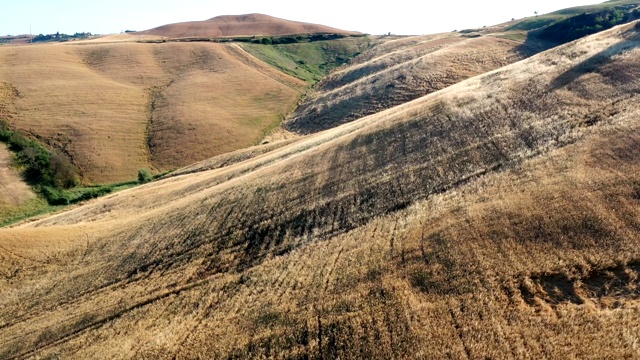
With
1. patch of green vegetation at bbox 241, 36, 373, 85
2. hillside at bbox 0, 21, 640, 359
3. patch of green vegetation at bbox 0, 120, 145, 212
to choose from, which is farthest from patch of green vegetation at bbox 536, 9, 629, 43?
patch of green vegetation at bbox 0, 120, 145, 212

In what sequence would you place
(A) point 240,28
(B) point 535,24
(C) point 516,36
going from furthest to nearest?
(A) point 240,28 < (B) point 535,24 < (C) point 516,36

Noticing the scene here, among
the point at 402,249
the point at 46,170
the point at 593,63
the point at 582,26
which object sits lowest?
the point at 402,249

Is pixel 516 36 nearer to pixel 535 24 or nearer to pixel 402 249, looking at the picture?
pixel 535 24

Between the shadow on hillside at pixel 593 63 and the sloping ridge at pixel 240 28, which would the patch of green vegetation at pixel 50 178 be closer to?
the shadow on hillside at pixel 593 63

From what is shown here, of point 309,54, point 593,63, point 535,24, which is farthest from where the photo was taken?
point 309,54

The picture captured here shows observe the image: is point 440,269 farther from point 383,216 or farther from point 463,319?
point 383,216

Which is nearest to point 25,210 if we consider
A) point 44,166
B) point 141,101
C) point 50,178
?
point 50,178

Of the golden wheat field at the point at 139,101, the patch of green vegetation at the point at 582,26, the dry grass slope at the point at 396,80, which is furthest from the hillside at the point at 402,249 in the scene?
the patch of green vegetation at the point at 582,26
